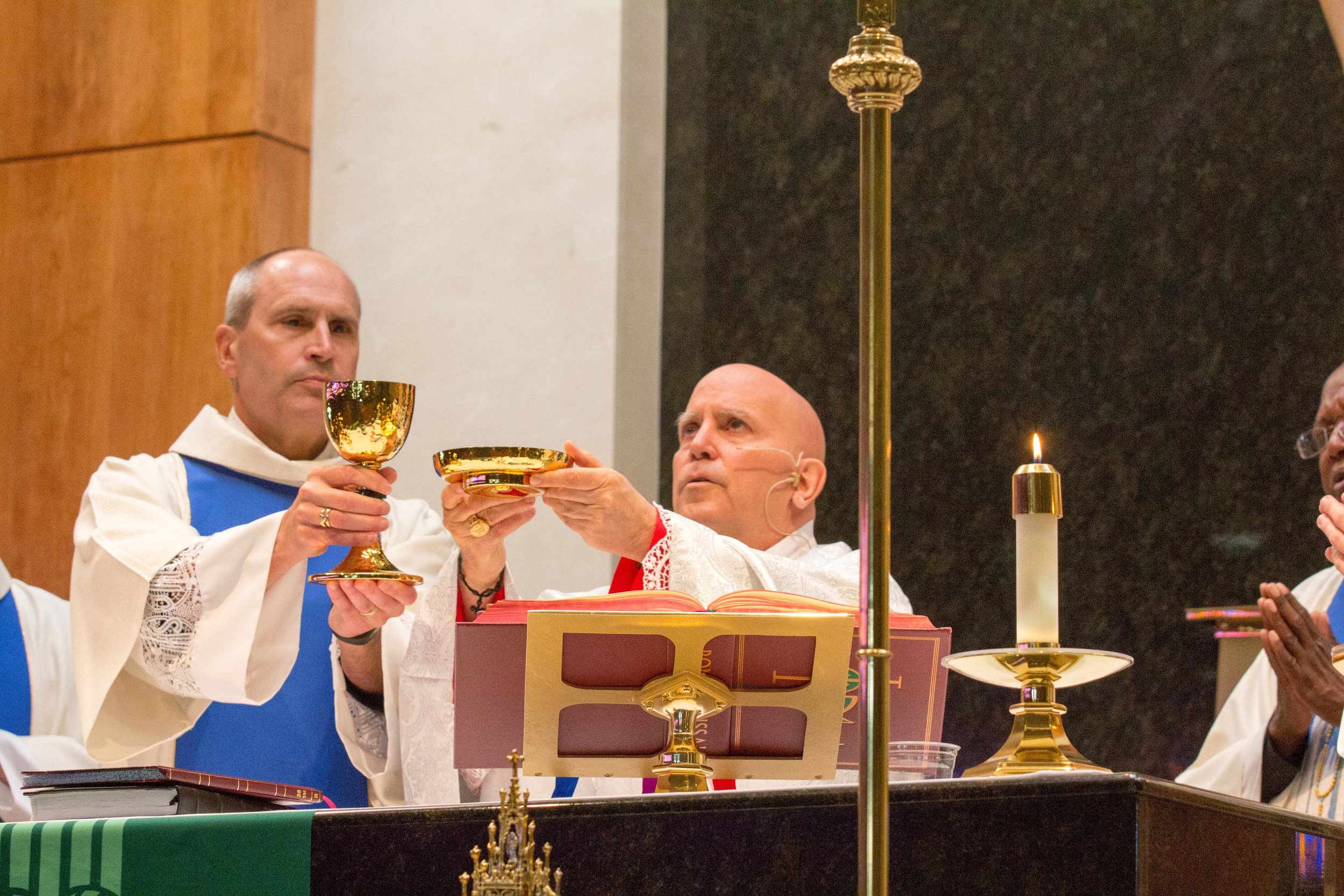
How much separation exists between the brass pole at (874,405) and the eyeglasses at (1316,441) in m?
2.99

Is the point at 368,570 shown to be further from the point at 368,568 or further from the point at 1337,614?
the point at 1337,614

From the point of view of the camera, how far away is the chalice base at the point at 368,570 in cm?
252

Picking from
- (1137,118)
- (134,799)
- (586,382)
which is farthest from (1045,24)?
(134,799)

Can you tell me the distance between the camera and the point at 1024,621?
205cm

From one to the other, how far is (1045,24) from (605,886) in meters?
3.94

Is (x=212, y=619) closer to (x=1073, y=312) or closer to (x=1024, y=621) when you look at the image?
(x=1024, y=621)

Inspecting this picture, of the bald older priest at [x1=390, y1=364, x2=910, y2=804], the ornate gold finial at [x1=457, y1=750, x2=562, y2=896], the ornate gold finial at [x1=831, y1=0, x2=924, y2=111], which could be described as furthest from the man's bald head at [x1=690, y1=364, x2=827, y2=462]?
the ornate gold finial at [x1=457, y1=750, x2=562, y2=896]

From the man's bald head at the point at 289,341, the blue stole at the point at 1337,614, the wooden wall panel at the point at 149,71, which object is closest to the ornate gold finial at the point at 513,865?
the man's bald head at the point at 289,341

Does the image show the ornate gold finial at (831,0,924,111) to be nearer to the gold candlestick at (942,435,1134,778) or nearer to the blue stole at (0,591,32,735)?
the gold candlestick at (942,435,1134,778)

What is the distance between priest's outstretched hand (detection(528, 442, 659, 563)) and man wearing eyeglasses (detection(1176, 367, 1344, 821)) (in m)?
1.37

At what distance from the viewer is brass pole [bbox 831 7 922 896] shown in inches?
52.7

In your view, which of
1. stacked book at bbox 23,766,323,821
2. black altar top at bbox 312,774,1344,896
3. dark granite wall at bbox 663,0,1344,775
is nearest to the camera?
black altar top at bbox 312,774,1344,896

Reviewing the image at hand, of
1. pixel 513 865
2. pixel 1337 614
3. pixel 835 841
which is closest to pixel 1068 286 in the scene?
pixel 1337 614

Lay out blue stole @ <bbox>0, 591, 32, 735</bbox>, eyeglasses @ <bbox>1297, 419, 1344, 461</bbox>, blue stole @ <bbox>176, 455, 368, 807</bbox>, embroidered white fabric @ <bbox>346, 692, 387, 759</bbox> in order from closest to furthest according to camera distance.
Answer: embroidered white fabric @ <bbox>346, 692, 387, 759</bbox>
blue stole @ <bbox>176, 455, 368, 807</bbox>
blue stole @ <bbox>0, 591, 32, 735</bbox>
eyeglasses @ <bbox>1297, 419, 1344, 461</bbox>
